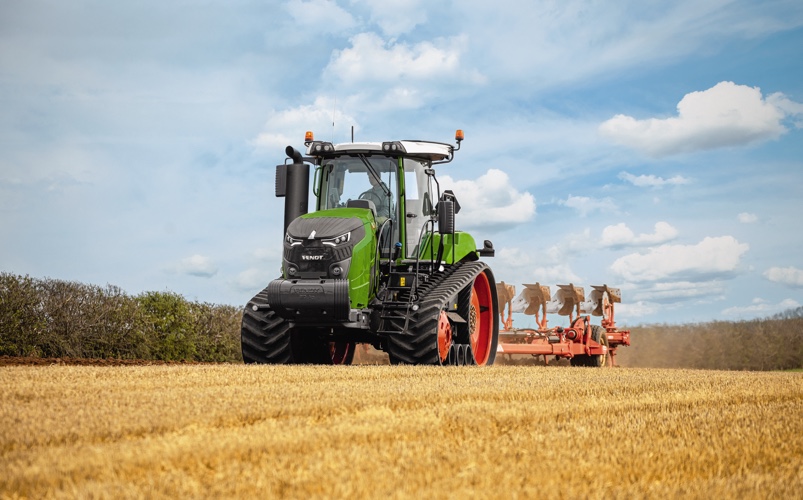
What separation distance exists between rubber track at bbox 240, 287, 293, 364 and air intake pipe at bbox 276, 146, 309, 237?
1092 mm

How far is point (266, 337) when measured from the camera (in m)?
9.73

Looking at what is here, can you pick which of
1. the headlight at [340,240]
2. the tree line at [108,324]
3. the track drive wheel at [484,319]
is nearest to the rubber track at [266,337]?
the headlight at [340,240]

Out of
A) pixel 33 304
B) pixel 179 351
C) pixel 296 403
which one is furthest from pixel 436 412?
pixel 179 351

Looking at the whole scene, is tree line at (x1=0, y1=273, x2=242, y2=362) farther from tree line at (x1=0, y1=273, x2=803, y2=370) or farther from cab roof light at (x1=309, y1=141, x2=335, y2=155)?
cab roof light at (x1=309, y1=141, x2=335, y2=155)

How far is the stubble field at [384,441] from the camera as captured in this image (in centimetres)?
318

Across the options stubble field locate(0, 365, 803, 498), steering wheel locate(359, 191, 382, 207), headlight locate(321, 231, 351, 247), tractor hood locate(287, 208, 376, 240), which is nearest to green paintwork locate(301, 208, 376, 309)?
tractor hood locate(287, 208, 376, 240)

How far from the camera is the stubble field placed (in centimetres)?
318

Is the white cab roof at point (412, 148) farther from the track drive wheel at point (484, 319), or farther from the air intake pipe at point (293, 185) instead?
the track drive wheel at point (484, 319)

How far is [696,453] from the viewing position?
3926mm

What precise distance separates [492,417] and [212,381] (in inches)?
105

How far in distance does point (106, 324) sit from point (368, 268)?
5889 millimetres

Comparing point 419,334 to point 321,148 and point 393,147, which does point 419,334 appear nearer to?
point 393,147

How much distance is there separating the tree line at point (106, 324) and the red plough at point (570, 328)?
5.25 metres

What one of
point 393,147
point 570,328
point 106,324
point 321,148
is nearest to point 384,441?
point 393,147
